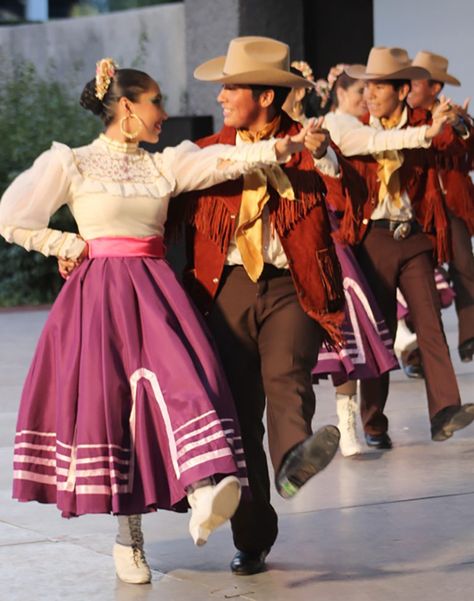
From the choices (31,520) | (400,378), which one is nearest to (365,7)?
(400,378)

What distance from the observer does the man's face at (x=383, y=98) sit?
25.9 feet

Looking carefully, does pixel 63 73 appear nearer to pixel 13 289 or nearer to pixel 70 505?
pixel 13 289

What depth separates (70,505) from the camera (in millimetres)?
5414

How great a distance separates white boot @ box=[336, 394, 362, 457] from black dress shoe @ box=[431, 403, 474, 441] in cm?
54

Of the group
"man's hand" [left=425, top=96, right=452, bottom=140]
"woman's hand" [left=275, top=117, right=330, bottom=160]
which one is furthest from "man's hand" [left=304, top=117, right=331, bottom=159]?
"man's hand" [left=425, top=96, right=452, bottom=140]

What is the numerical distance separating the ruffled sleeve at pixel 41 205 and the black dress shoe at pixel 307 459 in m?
0.97

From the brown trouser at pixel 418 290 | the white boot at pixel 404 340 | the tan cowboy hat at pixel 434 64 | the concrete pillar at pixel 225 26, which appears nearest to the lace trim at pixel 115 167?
the brown trouser at pixel 418 290

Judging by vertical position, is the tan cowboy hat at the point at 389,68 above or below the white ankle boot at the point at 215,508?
above

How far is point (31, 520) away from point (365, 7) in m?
10.9

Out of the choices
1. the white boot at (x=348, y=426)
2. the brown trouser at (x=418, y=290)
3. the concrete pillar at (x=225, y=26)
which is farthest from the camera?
the concrete pillar at (x=225, y=26)

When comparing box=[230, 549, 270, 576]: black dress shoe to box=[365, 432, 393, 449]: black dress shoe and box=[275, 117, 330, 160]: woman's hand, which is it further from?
box=[365, 432, 393, 449]: black dress shoe

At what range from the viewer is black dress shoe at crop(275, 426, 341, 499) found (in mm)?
5352

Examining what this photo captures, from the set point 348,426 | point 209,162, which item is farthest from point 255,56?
point 348,426

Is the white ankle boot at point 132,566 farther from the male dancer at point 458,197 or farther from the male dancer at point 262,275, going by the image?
the male dancer at point 458,197
